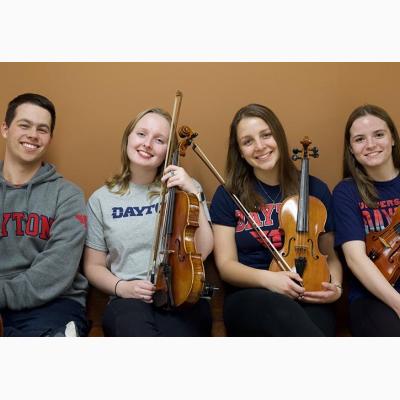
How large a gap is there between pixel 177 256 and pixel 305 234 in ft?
1.57

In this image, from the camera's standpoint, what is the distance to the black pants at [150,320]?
1598 mm

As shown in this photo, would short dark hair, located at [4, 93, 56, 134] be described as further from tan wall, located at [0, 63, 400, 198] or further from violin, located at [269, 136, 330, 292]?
violin, located at [269, 136, 330, 292]

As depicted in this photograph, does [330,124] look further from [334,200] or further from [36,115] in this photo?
[36,115]

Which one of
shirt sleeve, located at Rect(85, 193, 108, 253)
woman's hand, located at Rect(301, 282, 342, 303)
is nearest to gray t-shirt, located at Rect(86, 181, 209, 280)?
shirt sleeve, located at Rect(85, 193, 108, 253)

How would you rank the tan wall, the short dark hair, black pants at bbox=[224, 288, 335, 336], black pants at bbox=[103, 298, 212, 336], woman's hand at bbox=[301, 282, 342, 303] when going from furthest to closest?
the tan wall → the short dark hair → woman's hand at bbox=[301, 282, 342, 303] → black pants at bbox=[103, 298, 212, 336] → black pants at bbox=[224, 288, 335, 336]

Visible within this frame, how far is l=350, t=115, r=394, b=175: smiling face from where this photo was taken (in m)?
1.96

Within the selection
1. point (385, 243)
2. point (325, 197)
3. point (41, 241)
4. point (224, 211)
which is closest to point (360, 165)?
point (325, 197)

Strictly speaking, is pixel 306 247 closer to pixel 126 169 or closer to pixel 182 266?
pixel 182 266

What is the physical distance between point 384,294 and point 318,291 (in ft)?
0.80

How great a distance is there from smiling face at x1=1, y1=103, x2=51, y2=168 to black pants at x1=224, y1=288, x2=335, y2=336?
1.00 meters

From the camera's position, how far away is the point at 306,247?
1.74 metres

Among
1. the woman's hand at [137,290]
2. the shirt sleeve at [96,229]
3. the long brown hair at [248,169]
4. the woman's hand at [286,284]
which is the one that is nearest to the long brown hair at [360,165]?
the long brown hair at [248,169]

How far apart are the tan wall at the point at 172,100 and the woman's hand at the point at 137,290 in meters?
0.64

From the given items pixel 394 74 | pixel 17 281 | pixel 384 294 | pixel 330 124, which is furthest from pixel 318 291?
pixel 394 74
